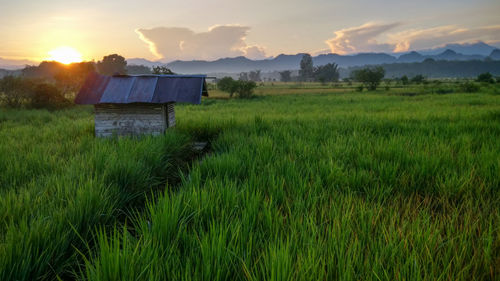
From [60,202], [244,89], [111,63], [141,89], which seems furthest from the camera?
[111,63]

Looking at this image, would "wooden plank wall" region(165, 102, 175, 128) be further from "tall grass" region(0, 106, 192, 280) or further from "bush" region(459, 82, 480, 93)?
"bush" region(459, 82, 480, 93)

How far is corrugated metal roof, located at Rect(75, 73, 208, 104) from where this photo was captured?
963 cm

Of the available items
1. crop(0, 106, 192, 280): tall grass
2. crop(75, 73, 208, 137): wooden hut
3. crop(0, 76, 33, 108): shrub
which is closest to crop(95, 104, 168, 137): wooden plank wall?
crop(75, 73, 208, 137): wooden hut

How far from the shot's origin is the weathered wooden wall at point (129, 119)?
9.82 meters

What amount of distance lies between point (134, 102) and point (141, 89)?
2.45ft

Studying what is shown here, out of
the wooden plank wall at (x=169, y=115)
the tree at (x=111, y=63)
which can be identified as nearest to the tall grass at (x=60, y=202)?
the wooden plank wall at (x=169, y=115)

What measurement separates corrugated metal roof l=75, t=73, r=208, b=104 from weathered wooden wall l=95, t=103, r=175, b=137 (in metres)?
0.36

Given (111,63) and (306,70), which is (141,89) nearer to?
(111,63)

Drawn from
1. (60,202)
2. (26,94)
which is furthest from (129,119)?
(26,94)

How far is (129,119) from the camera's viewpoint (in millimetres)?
9938

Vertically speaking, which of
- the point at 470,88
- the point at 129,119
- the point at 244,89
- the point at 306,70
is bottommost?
the point at 129,119

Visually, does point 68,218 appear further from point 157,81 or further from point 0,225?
point 157,81

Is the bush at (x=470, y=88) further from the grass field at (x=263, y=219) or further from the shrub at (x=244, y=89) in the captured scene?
the grass field at (x=263, y=219)

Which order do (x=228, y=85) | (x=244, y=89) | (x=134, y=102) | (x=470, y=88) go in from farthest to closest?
1. (x=228, y=85)
2. (x=244, y=89)
3. (x=470, y=88)
4. (x=134, y=102)
